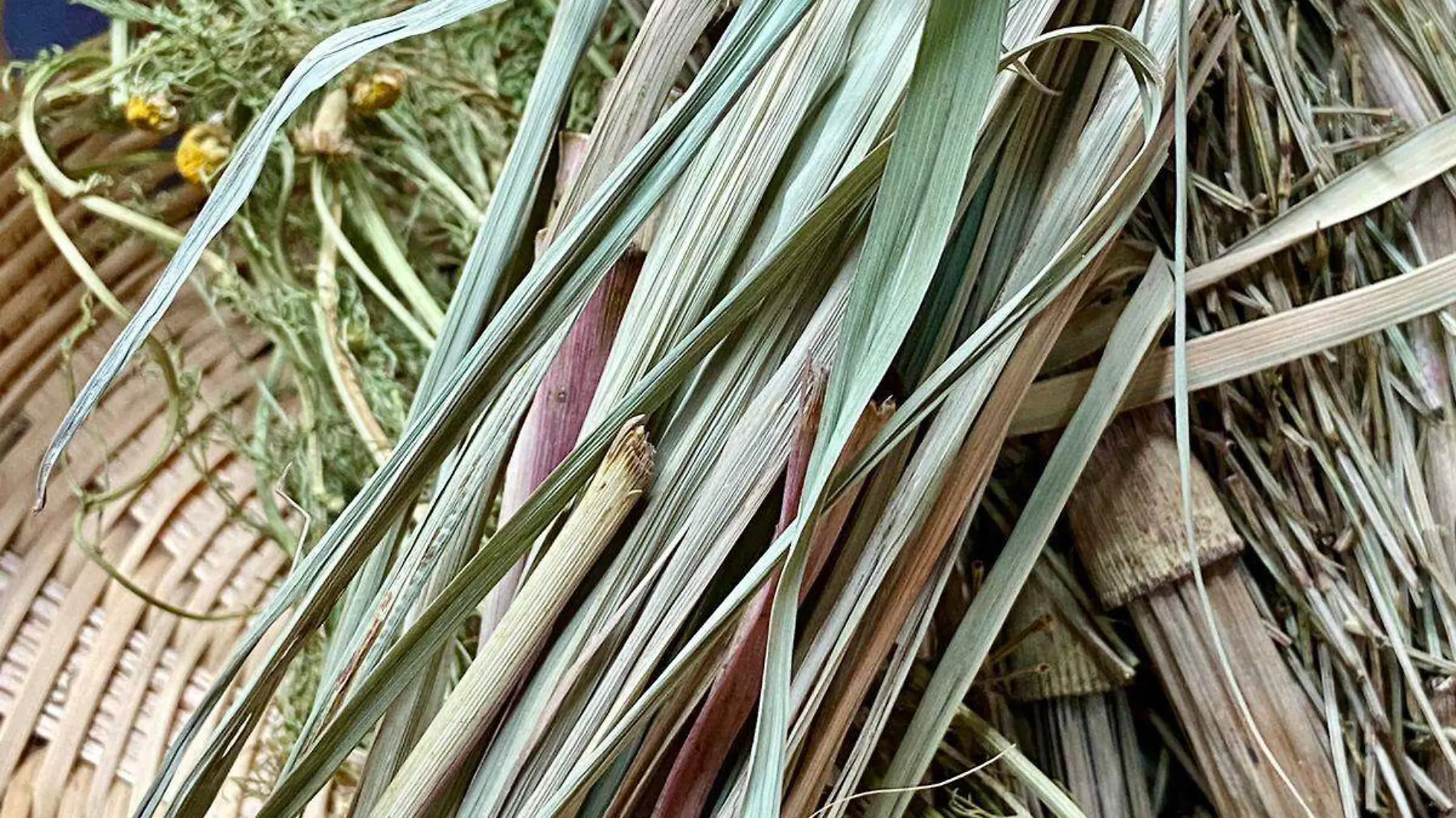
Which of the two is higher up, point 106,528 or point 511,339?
point 106,528

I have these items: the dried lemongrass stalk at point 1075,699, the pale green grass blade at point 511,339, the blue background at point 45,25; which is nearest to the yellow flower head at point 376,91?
the blue background at point 45,25

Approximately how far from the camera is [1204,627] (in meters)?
0.52

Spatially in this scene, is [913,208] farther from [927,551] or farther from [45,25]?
[45,25]

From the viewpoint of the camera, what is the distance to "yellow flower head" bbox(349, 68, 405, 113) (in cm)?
76

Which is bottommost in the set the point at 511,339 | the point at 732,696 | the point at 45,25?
the point at 732,696

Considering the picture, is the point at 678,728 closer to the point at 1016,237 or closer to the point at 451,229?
the point at 1016,237

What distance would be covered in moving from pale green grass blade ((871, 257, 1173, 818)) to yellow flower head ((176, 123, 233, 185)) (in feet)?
1.86

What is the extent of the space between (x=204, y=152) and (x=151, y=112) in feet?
0.14

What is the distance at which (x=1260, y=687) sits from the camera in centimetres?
52

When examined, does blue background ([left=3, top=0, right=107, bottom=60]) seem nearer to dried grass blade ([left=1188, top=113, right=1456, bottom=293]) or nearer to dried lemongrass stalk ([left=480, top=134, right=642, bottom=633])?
dried lemongrass stalk ([left=480, top=134, right=642, bottom=633])

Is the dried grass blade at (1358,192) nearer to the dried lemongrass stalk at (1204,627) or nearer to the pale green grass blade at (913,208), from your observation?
the dried lemongrass stalk at (1204,627)

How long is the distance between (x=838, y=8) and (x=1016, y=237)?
12cm

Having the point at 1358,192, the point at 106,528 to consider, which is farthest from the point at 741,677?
the point at 106,528

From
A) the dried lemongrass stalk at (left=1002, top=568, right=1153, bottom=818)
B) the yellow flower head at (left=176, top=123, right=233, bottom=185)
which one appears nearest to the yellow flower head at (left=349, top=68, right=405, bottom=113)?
the yellow flower head at (left=176, top=123, right=233, bottom=185)
